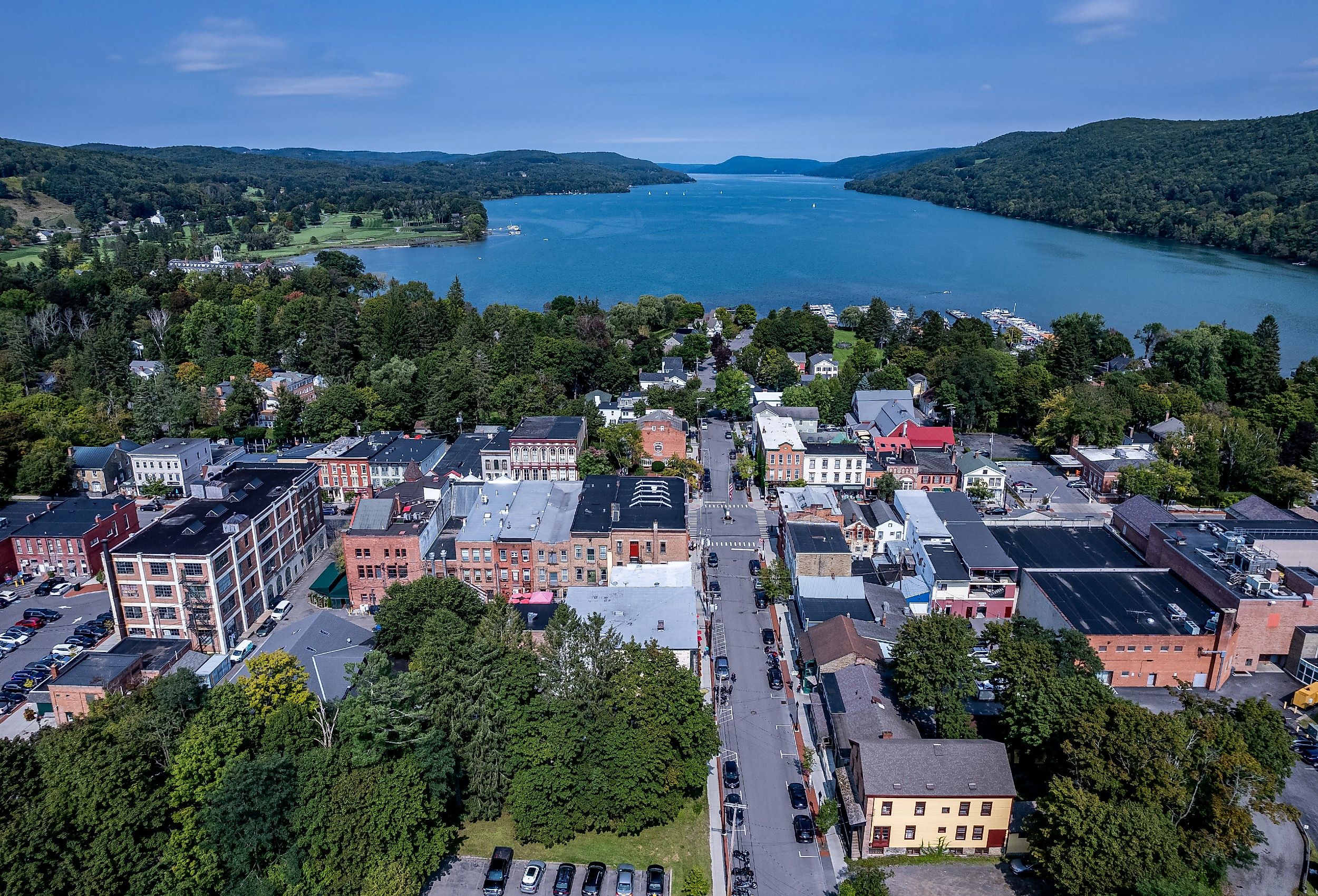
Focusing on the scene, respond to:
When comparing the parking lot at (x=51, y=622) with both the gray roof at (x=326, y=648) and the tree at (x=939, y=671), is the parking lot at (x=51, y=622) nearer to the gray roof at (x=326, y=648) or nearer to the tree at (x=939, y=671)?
the gray roof at (x=326, y=648)

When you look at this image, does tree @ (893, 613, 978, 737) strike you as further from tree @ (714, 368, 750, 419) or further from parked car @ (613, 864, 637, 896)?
tree @ (714, 368, 750, 419)

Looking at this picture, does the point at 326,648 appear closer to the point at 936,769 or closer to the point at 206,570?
the point at 206,570

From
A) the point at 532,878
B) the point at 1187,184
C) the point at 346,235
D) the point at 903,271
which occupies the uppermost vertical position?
the point at 1187,184

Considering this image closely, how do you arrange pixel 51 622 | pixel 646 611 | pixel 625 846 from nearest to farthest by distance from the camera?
pixel 625 846 < pixel 646 611 < pixel 51 622

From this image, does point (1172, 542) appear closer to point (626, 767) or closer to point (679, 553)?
point (679, 553)

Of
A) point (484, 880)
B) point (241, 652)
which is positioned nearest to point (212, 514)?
point (241, 652)

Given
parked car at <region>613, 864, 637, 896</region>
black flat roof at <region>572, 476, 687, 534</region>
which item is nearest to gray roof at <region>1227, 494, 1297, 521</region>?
black flat roof at <region>572, 476, 687, 534</region>
